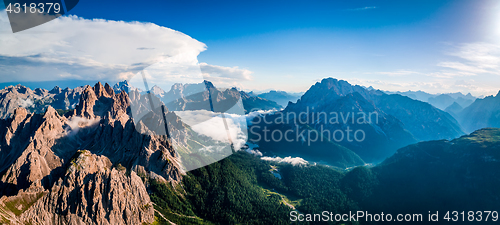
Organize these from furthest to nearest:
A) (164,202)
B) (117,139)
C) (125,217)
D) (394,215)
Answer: (394,215) < (117,139) < (164,202) < (125,217)

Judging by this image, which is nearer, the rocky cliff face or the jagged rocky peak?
the jagged rocky peak

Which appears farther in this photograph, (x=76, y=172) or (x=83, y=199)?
(x=76, y=172)

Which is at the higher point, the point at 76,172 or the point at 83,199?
the point at 76,172

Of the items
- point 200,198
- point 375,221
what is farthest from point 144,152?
point 375,221

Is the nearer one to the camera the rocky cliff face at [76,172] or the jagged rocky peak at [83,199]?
the jagged rocky peak at [83,199]

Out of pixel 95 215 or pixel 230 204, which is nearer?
pixel 95 215

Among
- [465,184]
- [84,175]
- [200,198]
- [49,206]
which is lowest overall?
[465,184]

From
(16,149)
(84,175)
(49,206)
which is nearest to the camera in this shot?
(49,206)

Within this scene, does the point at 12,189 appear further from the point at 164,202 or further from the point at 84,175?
the point at 164,202
